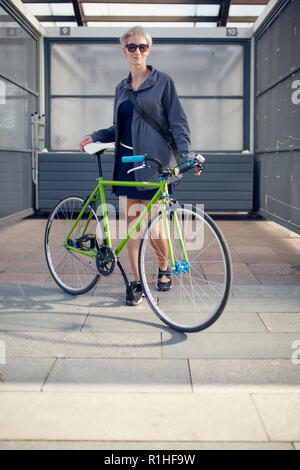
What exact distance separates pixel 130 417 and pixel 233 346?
1.08 m

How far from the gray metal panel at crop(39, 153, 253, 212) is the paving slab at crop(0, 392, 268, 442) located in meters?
7.27

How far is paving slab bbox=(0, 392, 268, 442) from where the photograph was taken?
2268 millimetres

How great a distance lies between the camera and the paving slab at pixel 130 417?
227 cm

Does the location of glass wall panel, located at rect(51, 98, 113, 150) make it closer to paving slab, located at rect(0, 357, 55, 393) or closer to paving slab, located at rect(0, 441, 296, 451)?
paving slab, located at rect(0, 357, 55, 393)

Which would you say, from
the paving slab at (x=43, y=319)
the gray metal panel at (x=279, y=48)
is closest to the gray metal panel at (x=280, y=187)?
the gray metal panel at (x=279, y=48)

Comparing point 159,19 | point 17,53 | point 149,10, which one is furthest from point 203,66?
point 17,53

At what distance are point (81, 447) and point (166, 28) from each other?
8.94 m

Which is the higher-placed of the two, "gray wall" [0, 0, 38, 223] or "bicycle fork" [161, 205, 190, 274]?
"gray wall" [0, 0, 38, 223]

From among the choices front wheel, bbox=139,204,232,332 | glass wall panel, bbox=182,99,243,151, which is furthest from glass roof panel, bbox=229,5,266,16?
front wheel, bbox=139,204,232,332

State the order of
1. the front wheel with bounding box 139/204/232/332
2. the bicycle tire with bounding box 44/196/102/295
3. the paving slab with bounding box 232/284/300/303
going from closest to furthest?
the front wheel with bounding box 139/204/232/332 < the bicycle tire with bounding box 44/196/102/295 < the paving slab with bounding box 232/284/300/303

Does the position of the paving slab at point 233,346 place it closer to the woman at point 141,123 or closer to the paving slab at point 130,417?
the paving slab at point 130,417

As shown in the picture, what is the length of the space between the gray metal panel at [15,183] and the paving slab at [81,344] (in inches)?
184
